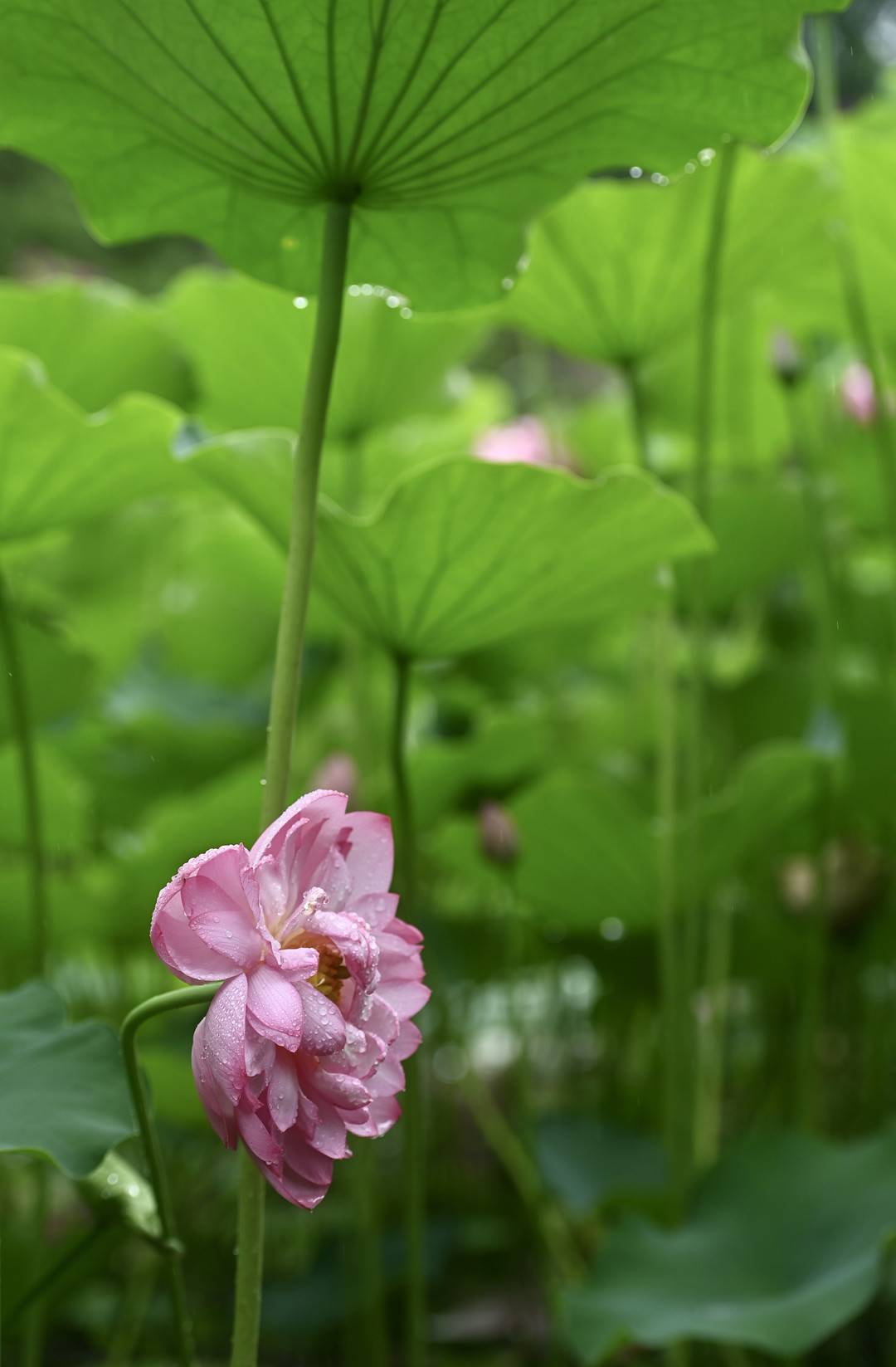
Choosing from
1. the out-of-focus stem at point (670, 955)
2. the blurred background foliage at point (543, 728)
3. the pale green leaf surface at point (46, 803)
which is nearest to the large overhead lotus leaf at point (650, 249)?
the blurred background foliage at point (543, 728)

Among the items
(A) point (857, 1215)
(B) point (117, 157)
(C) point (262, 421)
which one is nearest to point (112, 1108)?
(B) point (117, 157)

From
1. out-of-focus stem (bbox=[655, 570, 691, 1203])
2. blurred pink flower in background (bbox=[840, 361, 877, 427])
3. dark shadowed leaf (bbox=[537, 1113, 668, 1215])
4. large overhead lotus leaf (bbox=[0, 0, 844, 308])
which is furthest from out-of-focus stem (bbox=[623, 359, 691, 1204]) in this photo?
blurred pink flower in background (bbox=[840, 361, 877, 427])

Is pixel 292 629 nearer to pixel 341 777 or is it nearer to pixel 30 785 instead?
pixel 30 785

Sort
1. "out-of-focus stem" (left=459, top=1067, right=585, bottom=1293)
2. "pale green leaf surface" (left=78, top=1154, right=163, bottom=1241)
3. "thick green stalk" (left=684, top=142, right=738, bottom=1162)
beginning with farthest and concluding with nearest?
1. "out-of-focus stem" (left=459, top=1067, right=585, bottom=1293)
2. "thick green stalk" (left=684, top=142, right=738, bottom=1162)
3. "pale green leaf surface" (left=78, top=1154, right=163, bottom=1241)

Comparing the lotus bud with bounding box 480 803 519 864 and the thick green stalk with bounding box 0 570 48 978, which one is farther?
the lotus bud with bounding box 480 803 519 864

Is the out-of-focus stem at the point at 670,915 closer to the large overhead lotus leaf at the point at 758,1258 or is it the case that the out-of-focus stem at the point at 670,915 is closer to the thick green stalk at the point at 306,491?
the large overhead lotus leaf at the point at 758,1258

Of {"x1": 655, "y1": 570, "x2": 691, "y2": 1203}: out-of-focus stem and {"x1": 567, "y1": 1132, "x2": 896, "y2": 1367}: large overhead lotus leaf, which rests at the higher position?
{"x1": 655, "y1": 570, "x2": 691, "y2": 1203}: out-of-focus stem

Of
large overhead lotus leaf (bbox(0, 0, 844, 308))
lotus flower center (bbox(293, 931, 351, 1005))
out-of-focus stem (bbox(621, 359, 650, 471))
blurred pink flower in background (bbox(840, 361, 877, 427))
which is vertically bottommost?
lotus flower center (bbox(293, 931, 351, 1005))

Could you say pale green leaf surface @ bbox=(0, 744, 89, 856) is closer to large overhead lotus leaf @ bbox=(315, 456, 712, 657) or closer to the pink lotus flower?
large overhead lotus leaf @ bbox=(315, 456, 712, 657)

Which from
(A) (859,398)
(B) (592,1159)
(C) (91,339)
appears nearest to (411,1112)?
(B) (592,1159)
